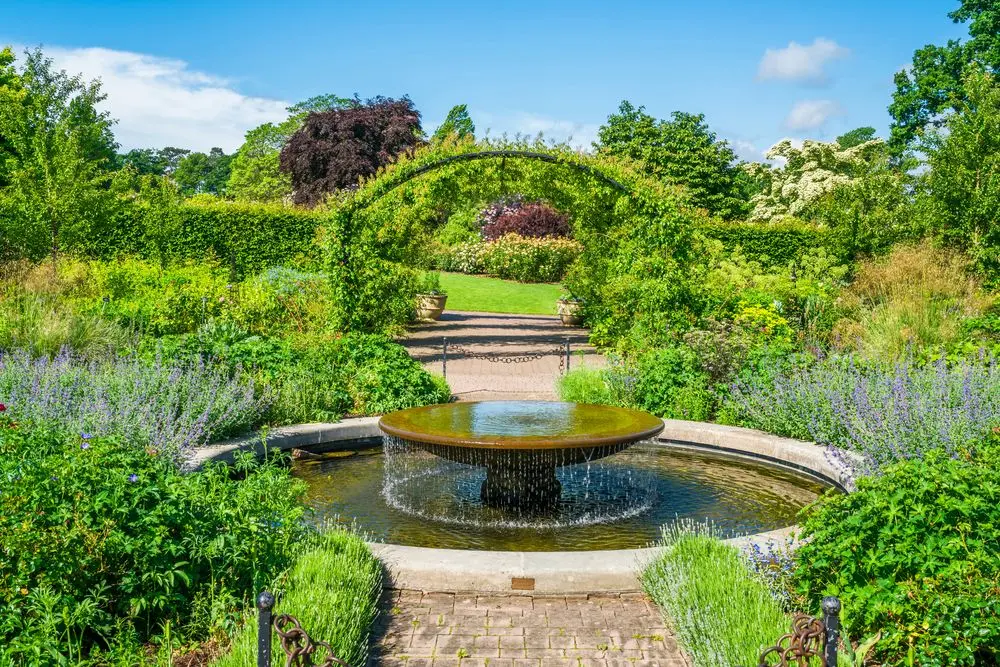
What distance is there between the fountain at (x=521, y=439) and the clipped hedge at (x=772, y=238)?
53.4 feet

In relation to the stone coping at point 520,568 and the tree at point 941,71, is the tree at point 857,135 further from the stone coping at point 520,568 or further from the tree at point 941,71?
the stone coping at point 520,568

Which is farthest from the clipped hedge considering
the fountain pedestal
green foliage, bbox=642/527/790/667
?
green foliage, bbox=642/527/790/667

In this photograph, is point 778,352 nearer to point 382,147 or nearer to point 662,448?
point 662,448

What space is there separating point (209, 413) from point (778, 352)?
6.25m

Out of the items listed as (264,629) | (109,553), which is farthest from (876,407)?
(109,553)

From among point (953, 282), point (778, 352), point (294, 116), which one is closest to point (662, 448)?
point (778, 352)

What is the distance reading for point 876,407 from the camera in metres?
6.95

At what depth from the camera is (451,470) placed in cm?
822

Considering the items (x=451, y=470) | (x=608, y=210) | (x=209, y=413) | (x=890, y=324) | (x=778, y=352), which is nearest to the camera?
(x=209, y=413)

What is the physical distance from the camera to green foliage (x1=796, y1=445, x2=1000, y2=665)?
3.23 metres

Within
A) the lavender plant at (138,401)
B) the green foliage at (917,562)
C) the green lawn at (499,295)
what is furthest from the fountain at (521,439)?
the green lawn at (499,295)

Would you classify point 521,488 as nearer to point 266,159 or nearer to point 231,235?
point 231,235

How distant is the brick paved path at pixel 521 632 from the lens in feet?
12.8

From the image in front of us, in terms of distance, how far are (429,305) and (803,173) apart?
60.0 ft
